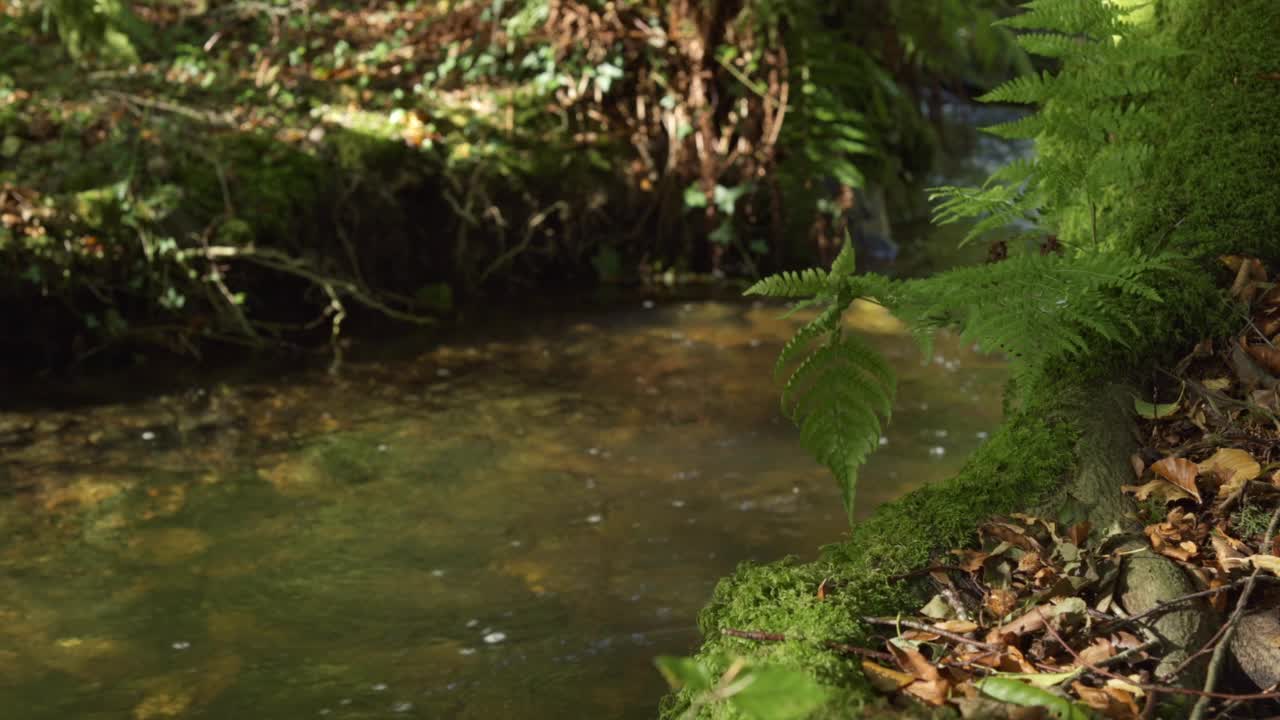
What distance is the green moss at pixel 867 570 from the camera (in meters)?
2.14

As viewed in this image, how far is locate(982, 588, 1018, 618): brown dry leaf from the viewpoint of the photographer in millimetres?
2256

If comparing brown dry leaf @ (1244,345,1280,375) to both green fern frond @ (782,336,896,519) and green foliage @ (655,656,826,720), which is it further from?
green foliage @ (655,656,826,720)

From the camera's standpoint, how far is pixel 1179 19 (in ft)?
10.2

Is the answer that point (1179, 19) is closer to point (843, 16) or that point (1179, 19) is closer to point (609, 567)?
point (609, 567)

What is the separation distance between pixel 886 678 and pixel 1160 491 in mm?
827

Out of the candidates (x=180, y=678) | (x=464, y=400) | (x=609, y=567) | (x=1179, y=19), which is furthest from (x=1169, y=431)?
(x=464, y=400)

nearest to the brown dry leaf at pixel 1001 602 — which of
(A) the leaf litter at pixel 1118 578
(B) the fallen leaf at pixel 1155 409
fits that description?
(A) the leaf litter at pixel 1118 578

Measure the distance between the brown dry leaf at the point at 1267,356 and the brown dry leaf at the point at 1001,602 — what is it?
0.83m

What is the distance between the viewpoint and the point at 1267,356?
2637mm

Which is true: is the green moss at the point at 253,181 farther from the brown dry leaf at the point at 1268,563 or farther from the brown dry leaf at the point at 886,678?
the brown dry leaf at the point at 1268,563

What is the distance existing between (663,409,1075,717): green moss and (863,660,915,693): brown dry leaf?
0.09 ft

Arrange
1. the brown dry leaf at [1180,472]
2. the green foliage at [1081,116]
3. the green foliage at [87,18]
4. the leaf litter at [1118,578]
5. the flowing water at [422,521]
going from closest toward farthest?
1. the leaf litter at [1118,578]
2. the brown dry leaf at [1180,472]
3. the green foliage at [1081,116]
4. the flowing water at [422,521]
5. the green foliage at [87,18]

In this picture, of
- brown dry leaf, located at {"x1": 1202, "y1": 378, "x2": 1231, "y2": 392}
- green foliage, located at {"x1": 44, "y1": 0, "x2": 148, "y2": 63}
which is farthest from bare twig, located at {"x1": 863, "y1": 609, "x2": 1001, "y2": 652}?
green foliage, located at {"x1": 44, "y1": 0, "x2": 148, "y2": 63}

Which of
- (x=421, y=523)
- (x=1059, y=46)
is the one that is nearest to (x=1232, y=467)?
(x=1059, y=46)
